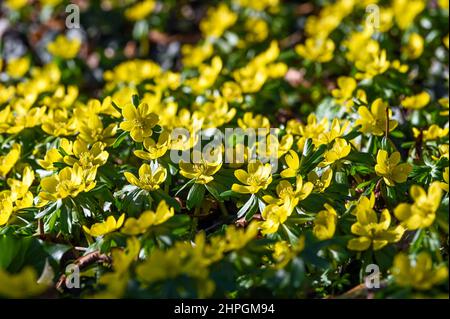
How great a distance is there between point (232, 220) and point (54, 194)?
655 millimetres

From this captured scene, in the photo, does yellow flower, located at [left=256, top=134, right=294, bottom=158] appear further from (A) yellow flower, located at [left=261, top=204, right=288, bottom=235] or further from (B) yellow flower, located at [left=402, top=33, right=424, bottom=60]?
(B) yellow flower, located at [left=402, top=33, right=424, bottom=60]

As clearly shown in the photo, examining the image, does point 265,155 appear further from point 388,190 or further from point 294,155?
point 388,190

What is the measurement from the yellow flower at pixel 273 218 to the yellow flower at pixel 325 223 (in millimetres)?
112

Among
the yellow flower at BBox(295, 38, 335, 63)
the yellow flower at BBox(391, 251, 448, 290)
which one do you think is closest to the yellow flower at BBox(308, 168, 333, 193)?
the yellow flower at BBox(391, 251, 448, 290)

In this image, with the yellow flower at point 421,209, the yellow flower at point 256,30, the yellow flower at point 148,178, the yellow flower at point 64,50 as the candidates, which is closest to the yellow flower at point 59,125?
the yellow flower at point 148,178

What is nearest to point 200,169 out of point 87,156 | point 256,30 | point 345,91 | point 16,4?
point 87,156

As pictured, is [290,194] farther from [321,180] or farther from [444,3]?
[444,3]

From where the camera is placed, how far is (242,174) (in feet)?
6.70

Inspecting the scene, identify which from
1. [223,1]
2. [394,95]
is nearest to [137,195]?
[394,95]

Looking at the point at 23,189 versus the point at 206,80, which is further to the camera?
the point at 206,80

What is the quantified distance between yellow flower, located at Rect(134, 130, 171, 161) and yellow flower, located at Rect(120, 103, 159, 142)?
0.03m

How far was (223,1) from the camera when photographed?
4426 mm

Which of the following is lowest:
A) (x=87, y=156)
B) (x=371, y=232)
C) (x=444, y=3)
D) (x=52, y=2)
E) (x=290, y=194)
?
(x=371, y=232)

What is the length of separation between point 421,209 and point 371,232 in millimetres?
180
